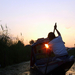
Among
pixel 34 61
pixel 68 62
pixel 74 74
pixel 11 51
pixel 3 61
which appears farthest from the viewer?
pixel 11 51

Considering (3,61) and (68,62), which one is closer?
(68,62)

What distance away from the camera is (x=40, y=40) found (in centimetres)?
874

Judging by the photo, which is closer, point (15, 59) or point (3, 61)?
point (3, 61)

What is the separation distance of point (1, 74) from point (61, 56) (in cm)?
430

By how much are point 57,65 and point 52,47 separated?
2.89 feet

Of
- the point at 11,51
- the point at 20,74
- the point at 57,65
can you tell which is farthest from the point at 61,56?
the point at 11,51

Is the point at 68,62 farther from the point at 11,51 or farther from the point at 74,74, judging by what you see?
the point at 11,51

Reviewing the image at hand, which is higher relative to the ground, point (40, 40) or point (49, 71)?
point (40, 40)

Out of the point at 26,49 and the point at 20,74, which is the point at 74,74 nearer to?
the point at 20,74

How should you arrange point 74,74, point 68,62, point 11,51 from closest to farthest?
point 68,62 < point 74,74 < point 11,51

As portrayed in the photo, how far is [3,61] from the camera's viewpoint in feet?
36.5

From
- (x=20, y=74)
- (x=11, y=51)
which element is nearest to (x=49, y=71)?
(x=20, y=74)

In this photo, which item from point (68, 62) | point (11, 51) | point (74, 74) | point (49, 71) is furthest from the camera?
point (11, 51)

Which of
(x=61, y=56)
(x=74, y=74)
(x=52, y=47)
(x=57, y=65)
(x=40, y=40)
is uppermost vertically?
(x=40, y=40)
